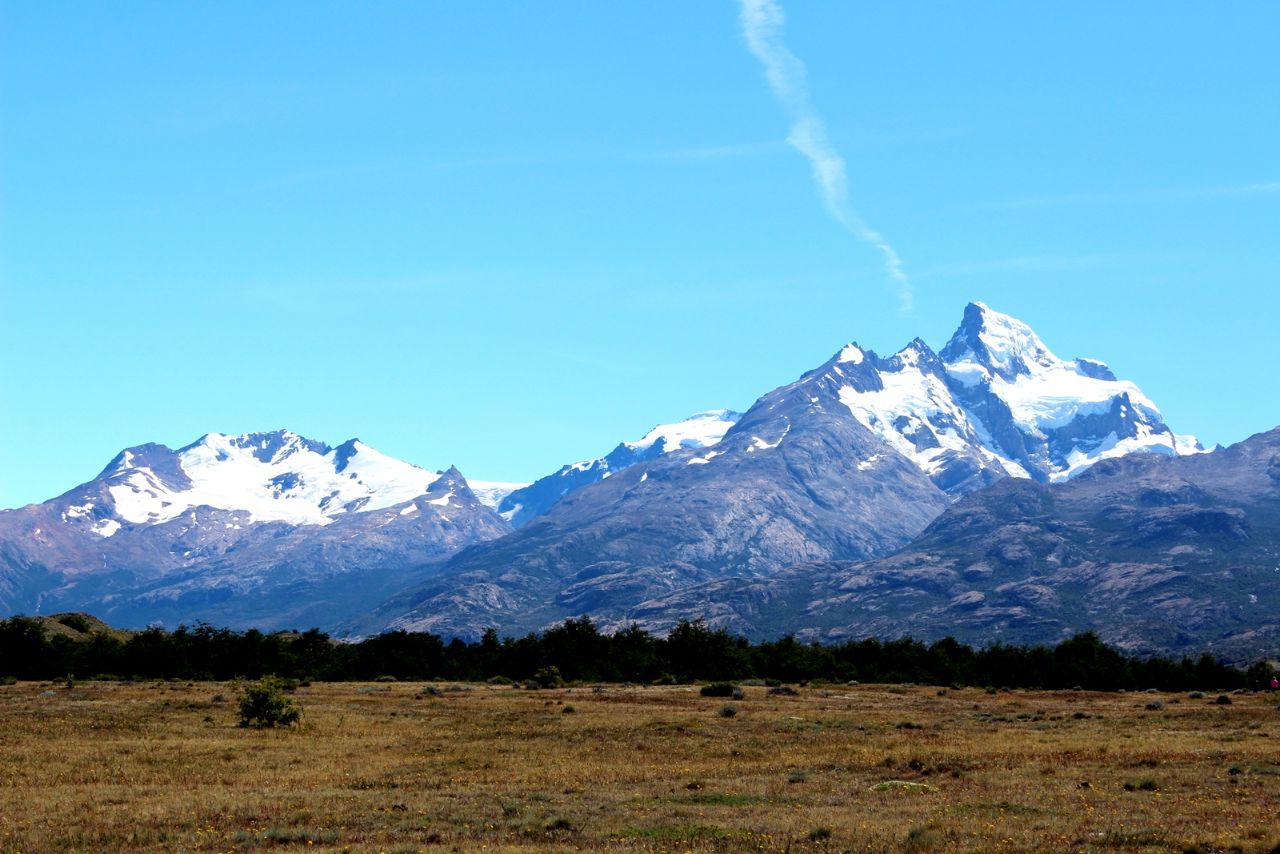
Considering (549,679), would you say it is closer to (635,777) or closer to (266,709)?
(266,709)

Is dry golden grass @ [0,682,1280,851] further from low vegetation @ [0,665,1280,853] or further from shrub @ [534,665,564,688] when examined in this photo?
shrub @ [534,665,564,688]

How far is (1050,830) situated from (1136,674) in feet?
521

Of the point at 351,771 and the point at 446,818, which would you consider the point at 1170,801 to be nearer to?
the point at 446,818

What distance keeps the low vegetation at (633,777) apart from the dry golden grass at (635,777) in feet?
0.57

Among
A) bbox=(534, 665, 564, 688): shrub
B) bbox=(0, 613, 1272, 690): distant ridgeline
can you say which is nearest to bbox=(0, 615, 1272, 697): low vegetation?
bbox=(0, 613, 1272, 690): distant ridgeline

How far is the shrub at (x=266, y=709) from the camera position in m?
79.4

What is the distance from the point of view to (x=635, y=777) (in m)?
55.9

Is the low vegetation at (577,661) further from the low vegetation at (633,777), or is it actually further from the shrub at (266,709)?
the shrub at (266,709)

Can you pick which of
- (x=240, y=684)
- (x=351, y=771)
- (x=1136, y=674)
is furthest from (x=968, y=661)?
(x=351, y=771)

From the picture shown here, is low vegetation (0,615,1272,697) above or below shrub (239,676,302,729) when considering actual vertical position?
above

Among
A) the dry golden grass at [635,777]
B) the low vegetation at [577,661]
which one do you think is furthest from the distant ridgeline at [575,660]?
the dry golden grass at [635,777]

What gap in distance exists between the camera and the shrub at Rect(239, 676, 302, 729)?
7944 centimetres

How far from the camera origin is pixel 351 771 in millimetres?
59562

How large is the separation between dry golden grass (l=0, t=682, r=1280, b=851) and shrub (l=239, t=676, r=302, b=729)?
1.79 metres
